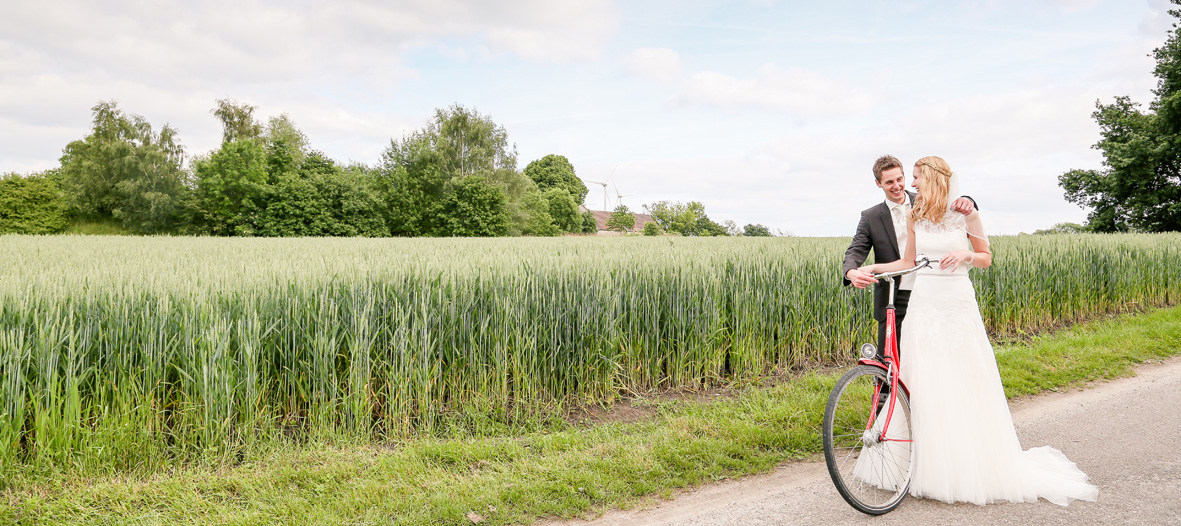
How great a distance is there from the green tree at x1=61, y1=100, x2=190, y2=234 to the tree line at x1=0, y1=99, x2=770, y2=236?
94 millimetres

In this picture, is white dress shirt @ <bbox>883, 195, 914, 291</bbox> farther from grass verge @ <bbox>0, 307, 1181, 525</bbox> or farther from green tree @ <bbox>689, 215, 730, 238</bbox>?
green tree @ <bbox>689, 215, 730, 238</bbox>

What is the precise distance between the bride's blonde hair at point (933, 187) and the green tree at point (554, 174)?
9411 cm

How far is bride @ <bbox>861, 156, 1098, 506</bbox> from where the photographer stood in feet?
Answer: 12.4

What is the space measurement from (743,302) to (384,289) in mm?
4166

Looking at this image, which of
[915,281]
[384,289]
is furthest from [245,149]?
[915,281]

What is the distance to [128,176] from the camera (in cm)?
5628

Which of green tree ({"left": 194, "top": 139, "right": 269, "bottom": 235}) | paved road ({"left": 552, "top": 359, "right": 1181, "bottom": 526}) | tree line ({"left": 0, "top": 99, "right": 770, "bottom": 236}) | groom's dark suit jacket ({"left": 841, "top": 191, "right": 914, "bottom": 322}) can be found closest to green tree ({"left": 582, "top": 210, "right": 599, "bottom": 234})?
tree line ({"left": 0, "top": 99, "right": 770, "bottom": 236})

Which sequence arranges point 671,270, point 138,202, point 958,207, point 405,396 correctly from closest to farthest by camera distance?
1. point 958,207
2. point 405,396
3. point 671,270
4. point 138,202

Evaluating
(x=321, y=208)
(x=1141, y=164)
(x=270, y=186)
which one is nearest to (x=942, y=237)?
(x=1141, y=164)

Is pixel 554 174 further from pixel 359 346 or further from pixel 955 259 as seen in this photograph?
pixel 955 259

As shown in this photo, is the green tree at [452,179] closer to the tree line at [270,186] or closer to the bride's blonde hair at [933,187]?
the tree line at [270,186]

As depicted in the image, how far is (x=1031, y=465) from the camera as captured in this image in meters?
4.17

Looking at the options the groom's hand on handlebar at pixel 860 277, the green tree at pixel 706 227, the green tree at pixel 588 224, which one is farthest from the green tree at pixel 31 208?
the green tree at pixel 706 227

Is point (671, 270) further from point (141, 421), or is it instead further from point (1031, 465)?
point (141, 421)
